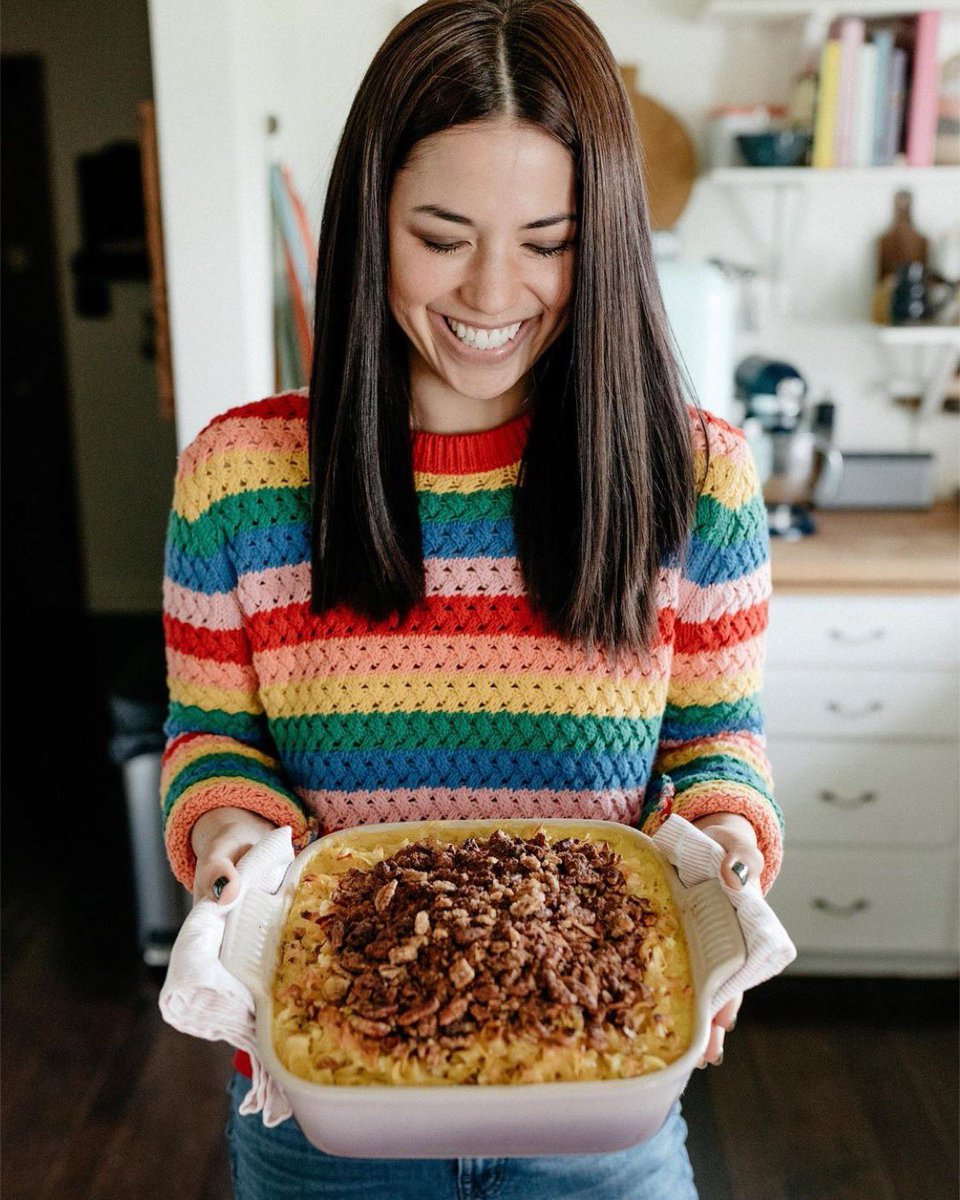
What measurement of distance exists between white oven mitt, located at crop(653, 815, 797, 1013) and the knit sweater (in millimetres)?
132

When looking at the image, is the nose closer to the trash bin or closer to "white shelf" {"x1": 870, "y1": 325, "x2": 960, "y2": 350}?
the trash bin

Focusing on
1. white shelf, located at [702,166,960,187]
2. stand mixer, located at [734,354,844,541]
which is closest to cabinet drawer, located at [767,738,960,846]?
stand mixer, located at [734,354,844,541]

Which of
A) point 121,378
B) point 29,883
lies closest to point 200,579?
point 29,883

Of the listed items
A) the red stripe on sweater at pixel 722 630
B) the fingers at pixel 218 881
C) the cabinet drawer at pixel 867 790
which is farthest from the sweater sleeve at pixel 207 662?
the cabinet drawer at pixel 867 790

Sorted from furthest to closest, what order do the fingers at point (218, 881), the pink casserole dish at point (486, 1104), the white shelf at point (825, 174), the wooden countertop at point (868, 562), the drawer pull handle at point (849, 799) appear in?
the white shelf at point (825, 174)
the drawer pull handle at point (849, 799)
the wooden countertop at point (868, 562)
the fingers at point (218, 881)
the pink casserole dish at point (486, 1104)

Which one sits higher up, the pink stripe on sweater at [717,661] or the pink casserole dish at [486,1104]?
the pink stripe on sweater at [717,661]

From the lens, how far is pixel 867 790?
228cm

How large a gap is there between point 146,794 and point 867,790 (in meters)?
1.45

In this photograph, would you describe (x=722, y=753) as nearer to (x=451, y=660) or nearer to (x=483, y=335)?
(x=451, y=660)

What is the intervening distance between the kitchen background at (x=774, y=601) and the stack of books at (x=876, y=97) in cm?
2

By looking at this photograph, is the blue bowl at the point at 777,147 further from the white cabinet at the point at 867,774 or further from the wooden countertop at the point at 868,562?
the white cabinet at the point at 867,774

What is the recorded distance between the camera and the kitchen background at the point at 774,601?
79.2 inches

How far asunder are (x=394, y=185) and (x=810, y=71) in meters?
1.95

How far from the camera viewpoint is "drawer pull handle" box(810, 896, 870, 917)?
7.62 feet
